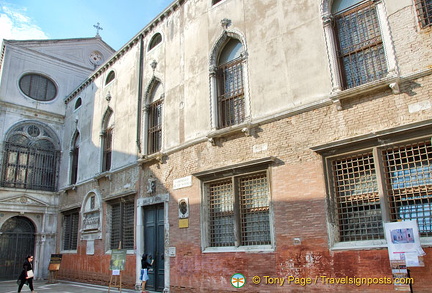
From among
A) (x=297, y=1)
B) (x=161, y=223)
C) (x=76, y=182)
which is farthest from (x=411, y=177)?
(x=76, y=182)

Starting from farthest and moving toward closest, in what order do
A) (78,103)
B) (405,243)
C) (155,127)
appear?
(78,103) < (155,127) < (405,243)

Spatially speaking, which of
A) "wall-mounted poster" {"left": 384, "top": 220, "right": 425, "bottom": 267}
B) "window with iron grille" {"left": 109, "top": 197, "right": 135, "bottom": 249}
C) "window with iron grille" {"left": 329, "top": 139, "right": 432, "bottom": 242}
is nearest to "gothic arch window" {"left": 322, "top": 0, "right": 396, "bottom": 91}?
"window with iron grille" {"left": 329, "top": 139, "right": 432, "bottom": 242}

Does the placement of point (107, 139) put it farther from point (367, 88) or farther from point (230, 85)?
point (367, 88)

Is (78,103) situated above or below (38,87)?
below

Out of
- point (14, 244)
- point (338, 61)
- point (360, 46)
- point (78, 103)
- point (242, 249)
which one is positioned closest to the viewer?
point (360, 46)

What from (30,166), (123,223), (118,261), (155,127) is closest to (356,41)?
(155,127)

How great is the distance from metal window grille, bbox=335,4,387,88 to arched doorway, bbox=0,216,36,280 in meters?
17.9

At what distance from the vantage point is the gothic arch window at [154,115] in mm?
14009

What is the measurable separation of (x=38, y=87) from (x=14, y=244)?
8.93 m

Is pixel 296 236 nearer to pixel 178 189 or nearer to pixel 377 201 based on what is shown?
pixel 377 201

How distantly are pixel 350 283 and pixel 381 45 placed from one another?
513 centimetres

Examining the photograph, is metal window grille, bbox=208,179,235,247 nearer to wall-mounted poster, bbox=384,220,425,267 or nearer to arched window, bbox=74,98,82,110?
wall-mounted poster, bbox=384,220,425,267

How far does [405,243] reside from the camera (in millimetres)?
6371

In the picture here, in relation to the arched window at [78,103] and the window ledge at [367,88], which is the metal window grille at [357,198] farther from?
the arched window at [78,103]
